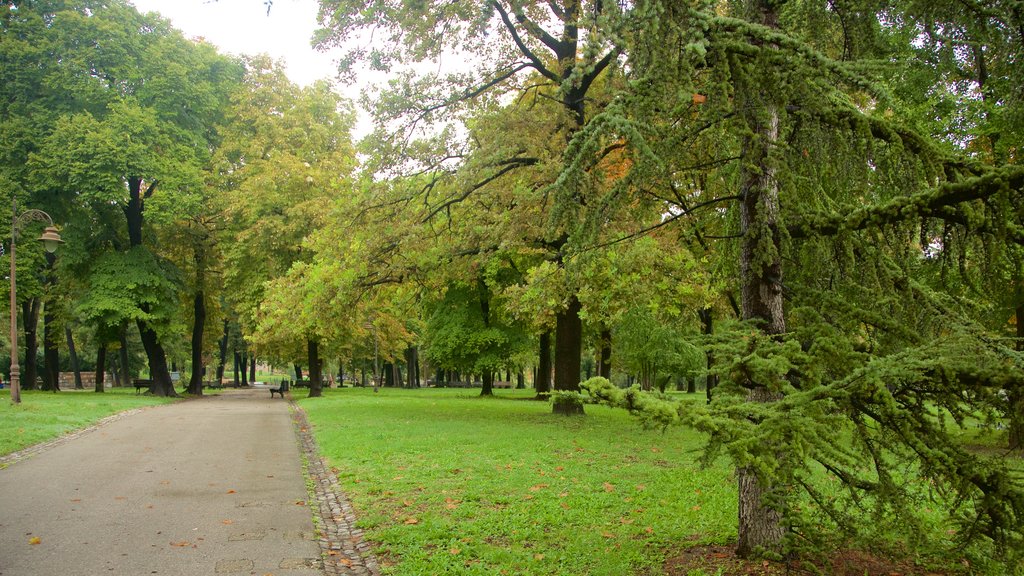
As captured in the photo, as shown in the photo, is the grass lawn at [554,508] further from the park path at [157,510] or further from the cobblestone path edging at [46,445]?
the cobblestone path edging at [46,445]

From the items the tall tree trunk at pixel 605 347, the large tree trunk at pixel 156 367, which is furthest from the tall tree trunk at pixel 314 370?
the tall tree trunk at pixel 605 347

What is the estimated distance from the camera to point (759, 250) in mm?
4594

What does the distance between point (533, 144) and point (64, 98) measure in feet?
74.6

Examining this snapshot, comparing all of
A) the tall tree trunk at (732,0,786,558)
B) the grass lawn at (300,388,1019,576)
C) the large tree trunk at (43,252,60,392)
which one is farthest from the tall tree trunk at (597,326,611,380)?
the large tree trunk at (43,252,60,392)

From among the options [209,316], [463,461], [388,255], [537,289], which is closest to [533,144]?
[537,289]

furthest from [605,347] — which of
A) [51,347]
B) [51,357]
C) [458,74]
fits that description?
[51,347]

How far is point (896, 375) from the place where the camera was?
119 inches

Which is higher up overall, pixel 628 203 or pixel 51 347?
pixel 628 203

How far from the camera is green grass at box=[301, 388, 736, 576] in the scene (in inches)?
221

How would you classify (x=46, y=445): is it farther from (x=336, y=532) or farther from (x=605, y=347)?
(x=605, y=347)

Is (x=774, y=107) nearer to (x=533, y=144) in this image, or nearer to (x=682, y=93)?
(x=682, y=93)

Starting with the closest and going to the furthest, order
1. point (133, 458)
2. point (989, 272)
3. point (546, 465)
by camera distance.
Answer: point (989, 272) → point (546, 465) → point (133, 458)

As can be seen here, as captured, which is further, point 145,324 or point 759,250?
point 145,324

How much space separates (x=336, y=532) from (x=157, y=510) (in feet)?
7.74
